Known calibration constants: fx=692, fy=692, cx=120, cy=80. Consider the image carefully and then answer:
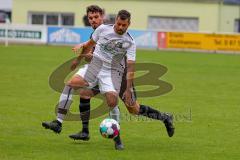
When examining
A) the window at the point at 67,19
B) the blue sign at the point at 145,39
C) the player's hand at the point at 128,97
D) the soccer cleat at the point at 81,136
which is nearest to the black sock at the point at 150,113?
the player's hand at the point at 128,97

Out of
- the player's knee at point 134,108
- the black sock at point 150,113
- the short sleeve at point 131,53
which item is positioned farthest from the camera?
the black sock at point 150,113

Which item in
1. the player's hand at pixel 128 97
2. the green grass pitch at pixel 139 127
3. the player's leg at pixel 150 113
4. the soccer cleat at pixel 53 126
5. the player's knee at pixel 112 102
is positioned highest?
the player's hand at pixel 128 97

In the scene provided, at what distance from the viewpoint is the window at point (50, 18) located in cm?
6159

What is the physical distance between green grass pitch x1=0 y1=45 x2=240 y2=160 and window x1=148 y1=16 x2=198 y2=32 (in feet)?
126

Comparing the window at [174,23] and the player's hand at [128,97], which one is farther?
the window at [174,23]

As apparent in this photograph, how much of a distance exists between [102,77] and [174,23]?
167ft

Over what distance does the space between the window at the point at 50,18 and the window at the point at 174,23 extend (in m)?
7.29

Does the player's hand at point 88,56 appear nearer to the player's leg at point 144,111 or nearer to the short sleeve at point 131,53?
the player's leg at point 144,111

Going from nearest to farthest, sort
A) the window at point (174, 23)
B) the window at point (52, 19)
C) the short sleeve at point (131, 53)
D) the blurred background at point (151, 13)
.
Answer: the short sleeve at point (131, 53), the blurred background at point (151, 13), the window at point (174, 23), the window at point (52, 19)

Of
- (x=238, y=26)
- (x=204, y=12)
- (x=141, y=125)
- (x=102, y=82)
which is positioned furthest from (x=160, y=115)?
(x=238, y=26)

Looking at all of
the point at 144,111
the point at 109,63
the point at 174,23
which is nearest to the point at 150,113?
the point at 144,111

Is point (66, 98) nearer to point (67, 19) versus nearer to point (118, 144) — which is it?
point (118, 144)

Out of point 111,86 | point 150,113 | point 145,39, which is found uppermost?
point 111,86

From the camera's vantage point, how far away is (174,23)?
60.4 metres
